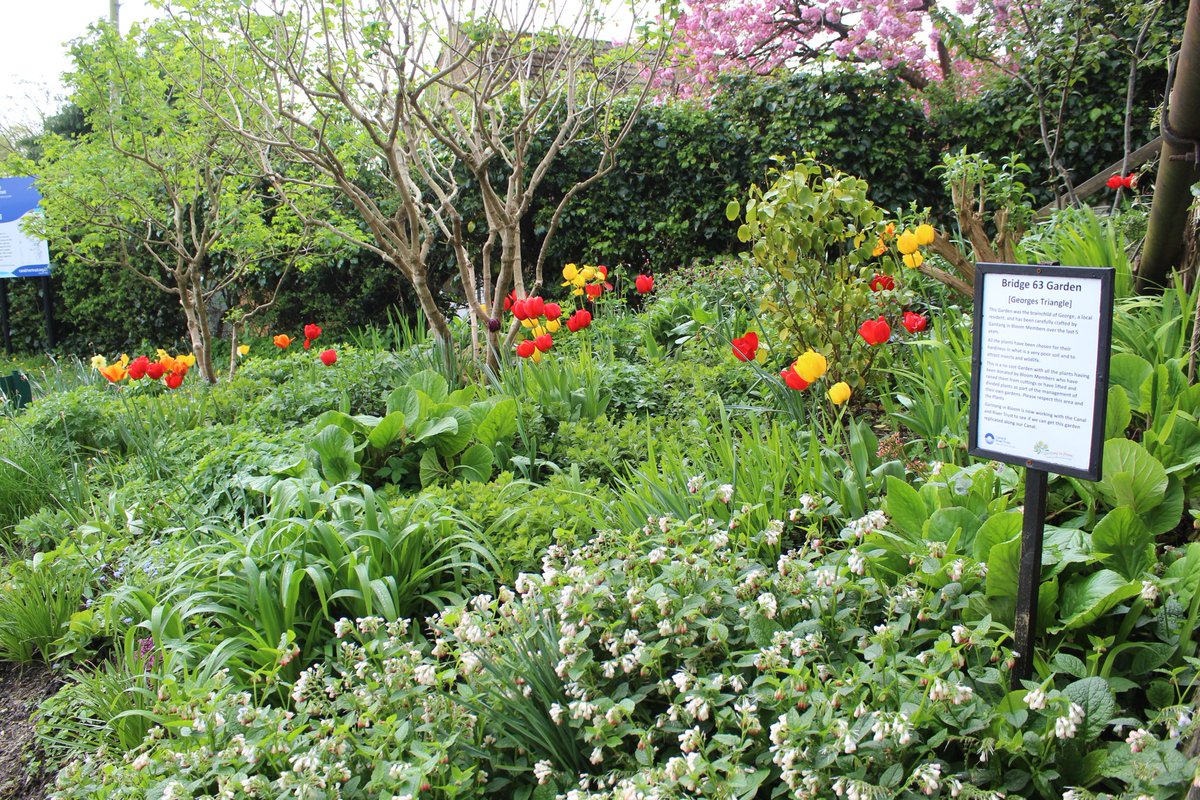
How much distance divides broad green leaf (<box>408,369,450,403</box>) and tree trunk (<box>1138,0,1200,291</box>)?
3131 millimetres

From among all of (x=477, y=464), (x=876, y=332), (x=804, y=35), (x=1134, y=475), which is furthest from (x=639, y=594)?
(x=804, y=35)

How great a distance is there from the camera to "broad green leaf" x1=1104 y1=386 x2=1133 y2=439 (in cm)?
223

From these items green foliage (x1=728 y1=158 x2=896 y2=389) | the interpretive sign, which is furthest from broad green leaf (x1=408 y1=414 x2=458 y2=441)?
the interpretive sign

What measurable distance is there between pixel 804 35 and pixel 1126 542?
10.7 m

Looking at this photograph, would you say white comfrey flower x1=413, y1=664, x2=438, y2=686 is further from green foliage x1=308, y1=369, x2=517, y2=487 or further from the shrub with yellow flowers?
the shrub with yellow flowers

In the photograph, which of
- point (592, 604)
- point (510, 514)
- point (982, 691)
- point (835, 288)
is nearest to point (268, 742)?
point (592, 604)

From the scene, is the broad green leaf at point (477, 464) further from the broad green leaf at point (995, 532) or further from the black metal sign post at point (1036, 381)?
the black metal sign post at point (1036, 381)

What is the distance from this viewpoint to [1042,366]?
160cm

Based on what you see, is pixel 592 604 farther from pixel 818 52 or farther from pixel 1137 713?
pixel 818 52

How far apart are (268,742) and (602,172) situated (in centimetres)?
375

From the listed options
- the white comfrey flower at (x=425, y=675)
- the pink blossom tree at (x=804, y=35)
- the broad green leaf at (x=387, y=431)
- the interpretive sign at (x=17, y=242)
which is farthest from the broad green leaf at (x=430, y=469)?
the interpretive sign at (x=17, y=242)

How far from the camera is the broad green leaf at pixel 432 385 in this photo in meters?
4.16

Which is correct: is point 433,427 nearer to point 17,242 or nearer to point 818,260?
point 818,260

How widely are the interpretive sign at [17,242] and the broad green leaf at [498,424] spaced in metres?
9.48
